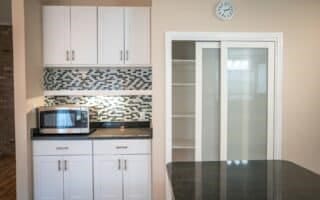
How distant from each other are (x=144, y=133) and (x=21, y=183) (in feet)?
5.02

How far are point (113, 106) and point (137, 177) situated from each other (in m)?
1.09

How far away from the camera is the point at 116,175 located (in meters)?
3.55

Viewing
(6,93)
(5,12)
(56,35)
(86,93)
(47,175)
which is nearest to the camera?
(47,175)

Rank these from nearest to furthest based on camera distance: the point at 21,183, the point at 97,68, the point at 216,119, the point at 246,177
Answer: the point at 246,177 < the point at 21,183 < the point at 216,119 < the point at 97,68

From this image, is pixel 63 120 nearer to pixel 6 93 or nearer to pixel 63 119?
pixel 63 119

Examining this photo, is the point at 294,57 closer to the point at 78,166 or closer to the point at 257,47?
the point at 257,47

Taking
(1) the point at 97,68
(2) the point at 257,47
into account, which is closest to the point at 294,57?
(2) the point at 257,47

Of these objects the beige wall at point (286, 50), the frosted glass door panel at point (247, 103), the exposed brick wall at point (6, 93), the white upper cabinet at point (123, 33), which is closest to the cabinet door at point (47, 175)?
the beige wall at point (286, 50)

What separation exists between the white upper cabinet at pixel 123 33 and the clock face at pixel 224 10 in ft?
2.96

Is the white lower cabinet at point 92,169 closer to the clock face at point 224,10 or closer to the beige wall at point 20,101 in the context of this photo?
the beige wall at point 20,101

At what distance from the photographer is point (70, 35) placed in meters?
3.78

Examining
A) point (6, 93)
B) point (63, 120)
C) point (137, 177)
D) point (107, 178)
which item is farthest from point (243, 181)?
point (6, 93)

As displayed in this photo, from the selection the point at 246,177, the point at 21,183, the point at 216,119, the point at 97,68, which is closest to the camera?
the point at 246,177

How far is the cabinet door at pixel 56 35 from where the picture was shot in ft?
12.3
